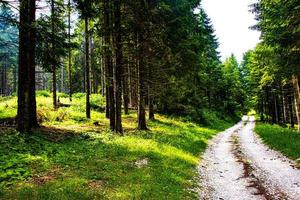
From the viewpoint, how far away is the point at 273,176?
12.3 metres

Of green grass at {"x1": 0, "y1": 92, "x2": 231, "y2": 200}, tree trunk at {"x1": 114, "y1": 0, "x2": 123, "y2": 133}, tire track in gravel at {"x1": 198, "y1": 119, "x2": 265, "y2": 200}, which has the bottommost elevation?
tire track in gravel at {"x1": 198, "y1": 119, "x2": 265, "y2": 200}

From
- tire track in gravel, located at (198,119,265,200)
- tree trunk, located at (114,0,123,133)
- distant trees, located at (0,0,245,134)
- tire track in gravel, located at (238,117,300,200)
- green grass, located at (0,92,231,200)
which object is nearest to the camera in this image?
green grass, located at (0,92,231,200)

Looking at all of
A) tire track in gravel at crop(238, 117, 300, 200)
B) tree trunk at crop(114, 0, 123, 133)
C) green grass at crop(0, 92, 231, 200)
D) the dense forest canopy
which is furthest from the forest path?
the dense forest canopy

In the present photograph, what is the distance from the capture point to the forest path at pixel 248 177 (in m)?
10.1

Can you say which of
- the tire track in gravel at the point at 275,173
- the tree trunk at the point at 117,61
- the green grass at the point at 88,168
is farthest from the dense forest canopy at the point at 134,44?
the tire track in gravel at the point at 275,173

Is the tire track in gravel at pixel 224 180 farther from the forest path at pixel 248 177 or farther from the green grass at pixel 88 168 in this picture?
the green grass at pixel 88 168

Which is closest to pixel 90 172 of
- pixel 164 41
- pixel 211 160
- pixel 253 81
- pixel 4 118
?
pixel 211 160

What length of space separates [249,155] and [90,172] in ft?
33.6

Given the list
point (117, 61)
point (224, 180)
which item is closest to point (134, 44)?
point (117, 61)

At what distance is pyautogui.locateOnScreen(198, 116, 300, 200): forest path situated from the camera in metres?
10.1

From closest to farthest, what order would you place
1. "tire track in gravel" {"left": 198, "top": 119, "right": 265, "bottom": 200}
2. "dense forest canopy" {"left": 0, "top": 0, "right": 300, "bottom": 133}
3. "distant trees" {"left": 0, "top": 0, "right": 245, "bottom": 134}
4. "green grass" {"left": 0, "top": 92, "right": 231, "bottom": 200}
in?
"green grass" {"left": 0, "top": 92, "right": 231, "bottom": 200}
"tire track in gravel" {"left": 198, "top": 119, "right": 265, "bottom": 200}
"dense forest canopy" {"left": 0, "top": 0, "right": 300, "bottom": 133}
"distant trees" {"left": 0, "top": 0, "right": 245, "bottom": 134}

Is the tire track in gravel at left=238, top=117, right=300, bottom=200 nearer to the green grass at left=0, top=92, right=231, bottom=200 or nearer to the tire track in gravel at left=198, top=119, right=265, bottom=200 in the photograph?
the tire track in gravel at left=198, top=119, right=265, bottom=200

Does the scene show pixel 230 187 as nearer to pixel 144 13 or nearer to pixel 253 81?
pixel 144 13

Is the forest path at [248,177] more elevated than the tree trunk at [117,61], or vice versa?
the tree trunk at [117,61]
